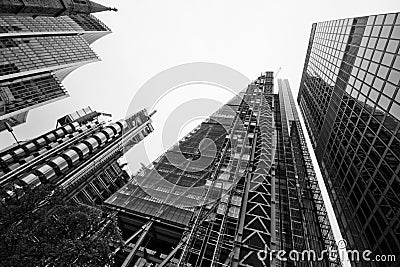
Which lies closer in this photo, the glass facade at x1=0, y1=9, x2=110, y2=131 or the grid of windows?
the grid of windows

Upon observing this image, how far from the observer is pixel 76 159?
44031 millimetres

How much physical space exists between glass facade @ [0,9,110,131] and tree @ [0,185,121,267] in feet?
153

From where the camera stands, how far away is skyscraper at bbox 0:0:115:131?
171 ft

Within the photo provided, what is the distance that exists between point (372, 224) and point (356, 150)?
27.0 ft

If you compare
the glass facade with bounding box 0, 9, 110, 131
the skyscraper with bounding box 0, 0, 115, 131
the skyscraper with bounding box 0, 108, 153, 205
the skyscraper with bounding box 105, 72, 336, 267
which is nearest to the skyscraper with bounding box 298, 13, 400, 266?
the skyscraper with bounding box 105, 72, 336, 267

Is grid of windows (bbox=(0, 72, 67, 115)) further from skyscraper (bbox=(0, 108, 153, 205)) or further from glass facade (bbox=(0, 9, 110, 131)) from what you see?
skyscraper (bbox=(0, 108, 153, 205))

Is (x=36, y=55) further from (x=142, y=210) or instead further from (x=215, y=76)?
(x=142, y=210)

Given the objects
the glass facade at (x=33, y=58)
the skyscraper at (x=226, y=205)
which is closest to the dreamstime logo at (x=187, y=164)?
the skyscraper at (x=226, y=205)

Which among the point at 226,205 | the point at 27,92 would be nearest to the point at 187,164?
the point at 226,205

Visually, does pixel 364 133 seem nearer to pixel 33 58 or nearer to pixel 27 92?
pixel 27 92

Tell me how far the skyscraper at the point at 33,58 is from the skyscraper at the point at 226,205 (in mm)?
28444

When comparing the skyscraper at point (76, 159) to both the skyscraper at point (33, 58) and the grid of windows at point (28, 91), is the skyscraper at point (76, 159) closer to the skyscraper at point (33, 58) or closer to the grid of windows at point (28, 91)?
the grid of windows at point (28, 91)

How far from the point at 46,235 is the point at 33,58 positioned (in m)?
61.7

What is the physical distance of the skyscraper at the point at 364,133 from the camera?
19469mm
